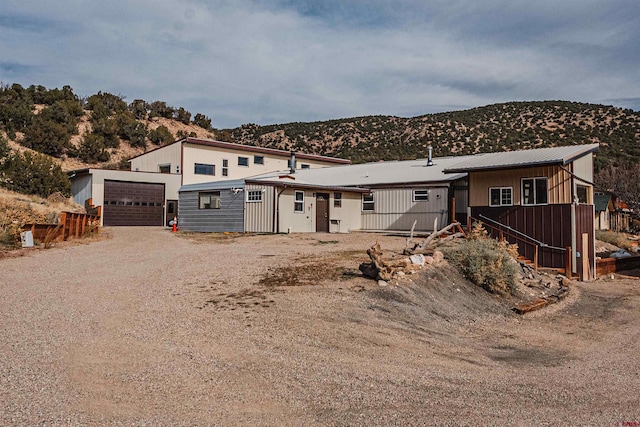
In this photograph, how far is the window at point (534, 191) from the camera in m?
19.5

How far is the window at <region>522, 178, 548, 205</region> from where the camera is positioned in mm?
19469

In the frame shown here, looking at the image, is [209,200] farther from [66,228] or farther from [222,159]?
[66,228]

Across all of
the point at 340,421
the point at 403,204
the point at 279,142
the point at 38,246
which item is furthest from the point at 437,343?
the point at 279,142

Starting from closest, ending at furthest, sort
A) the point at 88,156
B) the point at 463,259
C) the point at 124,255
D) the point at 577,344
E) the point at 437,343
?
the point at 437,343 → the point at 577,344 → the point at 463,259 → the point at 124,255 → the point at 88,156

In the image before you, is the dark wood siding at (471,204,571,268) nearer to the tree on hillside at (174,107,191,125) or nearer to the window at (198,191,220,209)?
the window at (198,191,220,209)

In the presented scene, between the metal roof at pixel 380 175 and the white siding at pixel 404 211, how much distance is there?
60cm

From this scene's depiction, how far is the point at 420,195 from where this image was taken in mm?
26406

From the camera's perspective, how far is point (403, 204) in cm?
2706

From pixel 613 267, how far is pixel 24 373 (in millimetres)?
21754

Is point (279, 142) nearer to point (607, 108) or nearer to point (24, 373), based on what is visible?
point (607, 108)

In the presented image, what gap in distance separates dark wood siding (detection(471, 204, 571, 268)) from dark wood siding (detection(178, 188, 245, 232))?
12.5 m

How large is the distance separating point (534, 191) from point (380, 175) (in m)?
11.4

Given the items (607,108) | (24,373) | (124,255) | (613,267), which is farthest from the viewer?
(607,108)

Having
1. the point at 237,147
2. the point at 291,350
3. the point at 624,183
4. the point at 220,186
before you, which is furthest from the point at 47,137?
the point at 624,183
